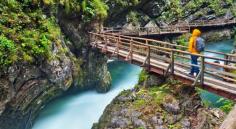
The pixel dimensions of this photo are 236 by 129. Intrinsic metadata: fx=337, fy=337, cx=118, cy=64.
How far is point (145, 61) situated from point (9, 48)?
20.8 feet

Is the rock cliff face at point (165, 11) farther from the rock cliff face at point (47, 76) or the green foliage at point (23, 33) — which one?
the green foliage at point (23, 33)

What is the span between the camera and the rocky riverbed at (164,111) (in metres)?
15.2

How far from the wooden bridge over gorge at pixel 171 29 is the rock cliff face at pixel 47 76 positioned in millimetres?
3531

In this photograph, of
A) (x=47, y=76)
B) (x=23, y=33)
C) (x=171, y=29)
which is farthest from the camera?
(x=171, y=29)

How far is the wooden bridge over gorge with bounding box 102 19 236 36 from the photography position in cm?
3034

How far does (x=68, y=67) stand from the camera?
1938 centimetres

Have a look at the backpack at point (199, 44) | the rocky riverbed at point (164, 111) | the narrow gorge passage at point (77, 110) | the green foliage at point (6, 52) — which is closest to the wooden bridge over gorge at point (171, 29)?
the narrow gorge passage at point (77, 110)

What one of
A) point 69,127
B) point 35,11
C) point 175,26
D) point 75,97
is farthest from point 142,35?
point 35,11

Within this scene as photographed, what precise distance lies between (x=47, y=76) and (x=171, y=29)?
19476 millimetres

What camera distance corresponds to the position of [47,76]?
1786 cm

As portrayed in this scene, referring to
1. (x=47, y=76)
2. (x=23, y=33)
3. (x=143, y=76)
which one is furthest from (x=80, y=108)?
(x=23, y=33)

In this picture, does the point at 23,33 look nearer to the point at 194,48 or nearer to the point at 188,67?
the point at 188,67

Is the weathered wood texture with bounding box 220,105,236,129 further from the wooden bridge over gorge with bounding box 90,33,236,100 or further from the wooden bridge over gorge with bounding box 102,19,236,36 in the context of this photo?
the wooden bridge over gorge with bounding box 102,19,236,36

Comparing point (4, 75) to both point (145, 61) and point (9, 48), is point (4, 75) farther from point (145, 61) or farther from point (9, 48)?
point (145, 61)
